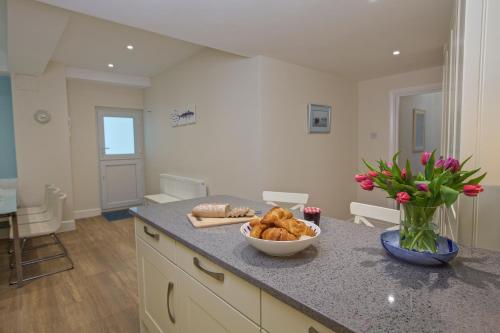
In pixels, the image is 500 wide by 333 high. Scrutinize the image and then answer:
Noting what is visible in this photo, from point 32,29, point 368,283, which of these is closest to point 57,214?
point 32,29

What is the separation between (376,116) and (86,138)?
4985 mm

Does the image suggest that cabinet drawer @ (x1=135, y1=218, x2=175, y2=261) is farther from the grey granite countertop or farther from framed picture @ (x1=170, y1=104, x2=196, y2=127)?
framed picture @ (x1=170, y1=104, x2=196, y2=127)

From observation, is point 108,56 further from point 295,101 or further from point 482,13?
point 482,13

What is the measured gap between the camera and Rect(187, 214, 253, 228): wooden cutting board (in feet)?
4.64

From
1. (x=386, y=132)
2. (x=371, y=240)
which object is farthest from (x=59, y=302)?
(x=386, y=132)

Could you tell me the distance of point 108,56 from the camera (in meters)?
4.05

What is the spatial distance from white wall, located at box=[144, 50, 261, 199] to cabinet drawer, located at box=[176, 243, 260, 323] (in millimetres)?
1937

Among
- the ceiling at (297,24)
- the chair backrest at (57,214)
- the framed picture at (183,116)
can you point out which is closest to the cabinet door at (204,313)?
the ceiling at (297,24)

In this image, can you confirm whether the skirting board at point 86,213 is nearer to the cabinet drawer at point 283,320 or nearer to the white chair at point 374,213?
the white chair at point 374,213

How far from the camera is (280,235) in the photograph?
1.02 metres

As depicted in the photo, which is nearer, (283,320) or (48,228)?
(283,320)

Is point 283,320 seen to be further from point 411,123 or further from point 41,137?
point 411,123

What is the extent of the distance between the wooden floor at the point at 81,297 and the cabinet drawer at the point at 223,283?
1253 mm

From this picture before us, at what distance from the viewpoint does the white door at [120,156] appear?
17.4 feet
